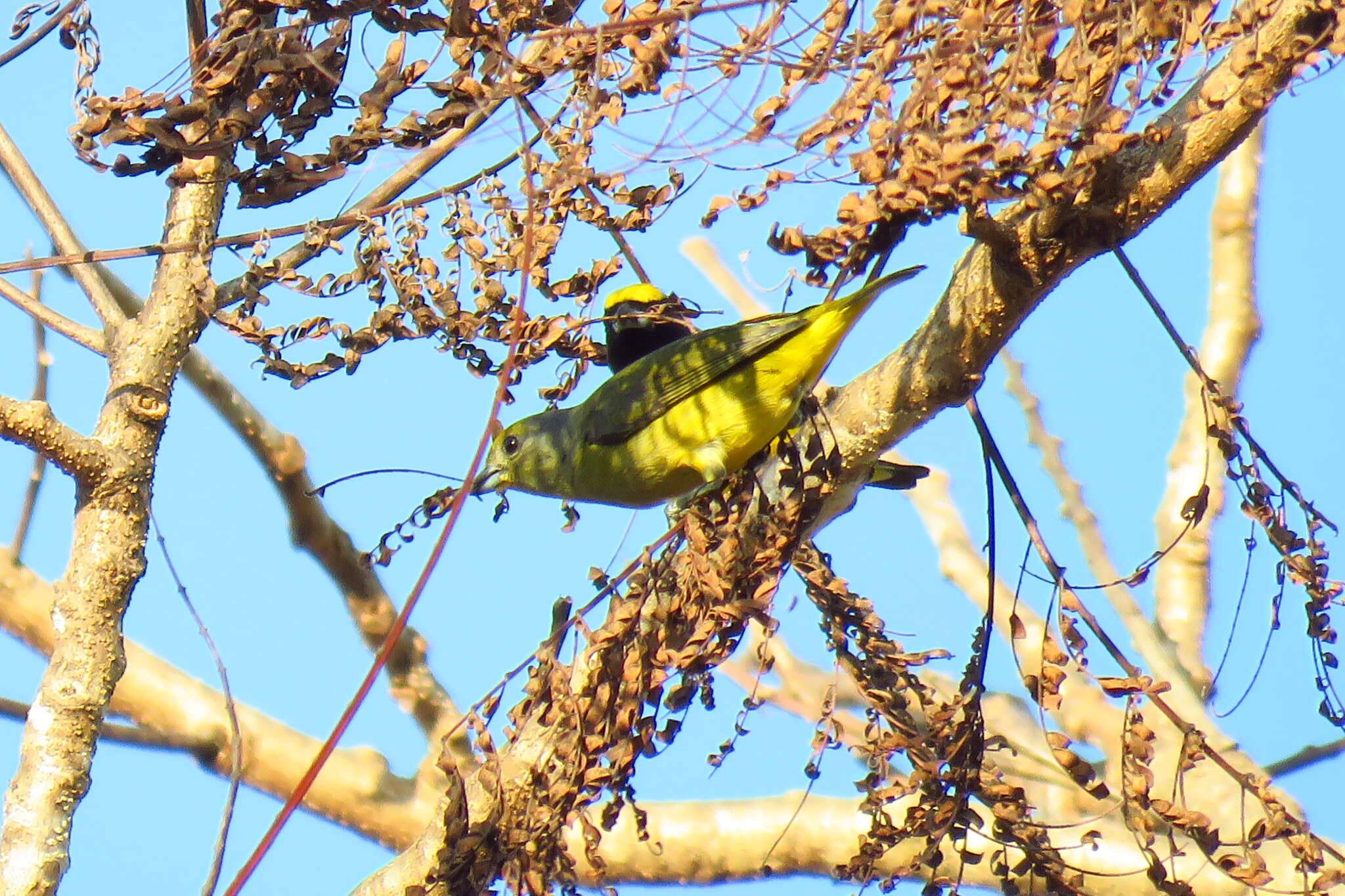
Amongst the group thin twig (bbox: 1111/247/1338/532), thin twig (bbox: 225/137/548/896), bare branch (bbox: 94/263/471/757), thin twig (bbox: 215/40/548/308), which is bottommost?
thin twig (bbox: 225/137/548/896)

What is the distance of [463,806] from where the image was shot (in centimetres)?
221

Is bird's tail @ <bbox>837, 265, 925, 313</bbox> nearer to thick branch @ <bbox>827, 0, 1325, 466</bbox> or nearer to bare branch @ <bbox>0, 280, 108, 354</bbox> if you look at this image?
thick branch @ <bbox>827, 0, 1325, 466</bbox>

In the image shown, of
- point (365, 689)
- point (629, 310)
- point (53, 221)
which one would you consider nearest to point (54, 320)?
point (53, 221)

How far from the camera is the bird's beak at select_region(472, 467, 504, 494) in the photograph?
3.76 metres

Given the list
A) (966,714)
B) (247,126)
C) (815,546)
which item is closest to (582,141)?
(247,126)

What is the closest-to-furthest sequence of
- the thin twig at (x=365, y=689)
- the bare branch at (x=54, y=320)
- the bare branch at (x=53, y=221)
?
the thin twig at (x=365, y=689) < the bare branch at (x=54, y=320) < the bare branch at (x=53, y=221)

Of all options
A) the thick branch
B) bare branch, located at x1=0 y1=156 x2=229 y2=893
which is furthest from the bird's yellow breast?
bare branch, located at x1=0 y1=156 x2=229 y2=893

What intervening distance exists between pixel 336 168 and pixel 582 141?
0.43 metres

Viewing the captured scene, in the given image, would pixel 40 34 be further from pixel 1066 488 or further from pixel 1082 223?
pixel 1066 488

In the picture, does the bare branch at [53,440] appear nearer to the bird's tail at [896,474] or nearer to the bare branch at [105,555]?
the bare branch at [105,555]

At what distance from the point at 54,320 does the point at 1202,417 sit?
5.41 meters

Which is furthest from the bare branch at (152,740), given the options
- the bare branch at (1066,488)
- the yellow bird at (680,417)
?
the bare branch at (1066,488)

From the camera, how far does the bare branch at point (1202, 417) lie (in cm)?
626

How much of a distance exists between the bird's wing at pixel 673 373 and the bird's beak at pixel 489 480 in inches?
11.7
